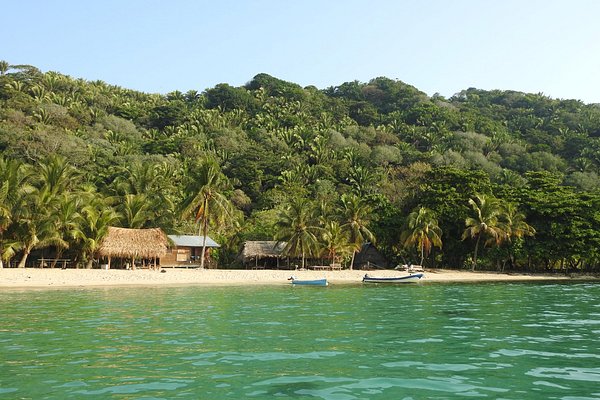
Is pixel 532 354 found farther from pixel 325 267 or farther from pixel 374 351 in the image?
pixel 325 267

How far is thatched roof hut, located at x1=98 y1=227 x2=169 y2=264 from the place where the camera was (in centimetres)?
3612

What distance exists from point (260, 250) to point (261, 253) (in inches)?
12.2

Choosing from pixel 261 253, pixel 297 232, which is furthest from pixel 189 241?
pixel 297 232

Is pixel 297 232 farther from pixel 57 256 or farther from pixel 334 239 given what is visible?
pixel 57 256

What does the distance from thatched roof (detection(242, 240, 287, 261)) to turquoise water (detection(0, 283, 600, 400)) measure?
1021 inches

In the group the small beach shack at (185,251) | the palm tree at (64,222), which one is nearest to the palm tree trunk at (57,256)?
the palm tree at (64,222)

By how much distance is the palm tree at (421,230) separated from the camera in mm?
42688

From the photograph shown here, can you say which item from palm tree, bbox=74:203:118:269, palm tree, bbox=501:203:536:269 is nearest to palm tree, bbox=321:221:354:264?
palm tree, bbox=501:203:536:269

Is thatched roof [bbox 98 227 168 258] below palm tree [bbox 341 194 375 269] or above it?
below

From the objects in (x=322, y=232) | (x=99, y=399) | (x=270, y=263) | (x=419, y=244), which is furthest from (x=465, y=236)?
(x=99, y=399)

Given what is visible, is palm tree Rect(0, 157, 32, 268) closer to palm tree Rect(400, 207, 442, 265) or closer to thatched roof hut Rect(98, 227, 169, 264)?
thatched roof hut Rect(98, 227, 169, 264)

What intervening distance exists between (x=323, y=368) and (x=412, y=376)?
145 centimetres

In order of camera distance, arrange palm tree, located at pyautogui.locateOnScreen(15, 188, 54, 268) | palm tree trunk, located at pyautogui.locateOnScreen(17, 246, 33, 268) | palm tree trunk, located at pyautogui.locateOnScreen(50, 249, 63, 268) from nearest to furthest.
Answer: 1. palm tree, located at pyautogui.locateOnScreen(15, 188, 54, 268)
2. palm tree trunk, located at pyautogui.locateOnScreen(17, 246, 33, 268)
3. palm tree trunk, located at pyautogui.locateOnScreen(50, 249, 63, 268)

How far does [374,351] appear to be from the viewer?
9.84 m
